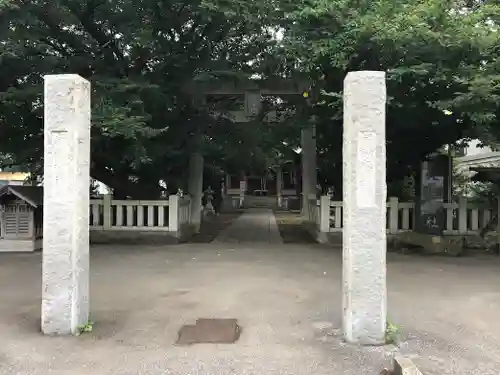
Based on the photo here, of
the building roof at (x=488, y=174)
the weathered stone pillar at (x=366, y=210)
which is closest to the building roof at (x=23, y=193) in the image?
the weathered stone pillar at (x=366, y=210)

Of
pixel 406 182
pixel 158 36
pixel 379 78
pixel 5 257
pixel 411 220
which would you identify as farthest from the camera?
pixel 406 182

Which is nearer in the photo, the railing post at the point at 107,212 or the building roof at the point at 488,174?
the building roof at the point at 488,174

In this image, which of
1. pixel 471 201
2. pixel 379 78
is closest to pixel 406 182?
pixel 471 201

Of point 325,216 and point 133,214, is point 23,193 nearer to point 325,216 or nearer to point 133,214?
point 133,214

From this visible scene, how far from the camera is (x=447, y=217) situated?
1230cm

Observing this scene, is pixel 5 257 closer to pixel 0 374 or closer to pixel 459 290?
pixel 0 374

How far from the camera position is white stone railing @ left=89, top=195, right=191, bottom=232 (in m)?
13.1

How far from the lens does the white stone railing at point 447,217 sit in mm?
12203

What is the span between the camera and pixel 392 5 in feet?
30.0

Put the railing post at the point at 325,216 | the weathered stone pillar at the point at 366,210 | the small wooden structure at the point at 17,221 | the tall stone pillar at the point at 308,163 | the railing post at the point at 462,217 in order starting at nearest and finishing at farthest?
the weathered stone pillar at the point at 366,210, the small wooden structure at the point at 17,221, the railing post at the point at 462,217, the railing post at the point at 325,216, the tall stone pillar at the point at 308,163

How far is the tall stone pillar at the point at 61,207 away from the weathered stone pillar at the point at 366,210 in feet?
9.82

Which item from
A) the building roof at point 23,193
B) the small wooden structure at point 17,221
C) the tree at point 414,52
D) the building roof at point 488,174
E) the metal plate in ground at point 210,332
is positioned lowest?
the metal plate in ground at point 210,332

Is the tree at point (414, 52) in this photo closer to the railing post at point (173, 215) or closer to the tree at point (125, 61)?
the tree at point (125, 61)

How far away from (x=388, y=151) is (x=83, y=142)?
9512 millimetres
